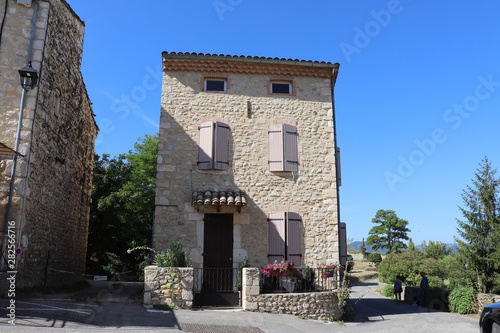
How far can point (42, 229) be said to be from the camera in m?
9.77

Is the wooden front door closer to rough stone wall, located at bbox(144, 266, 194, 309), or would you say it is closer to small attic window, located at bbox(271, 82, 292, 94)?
rough stone wall, located at bbox(144, 266, 194, 309)

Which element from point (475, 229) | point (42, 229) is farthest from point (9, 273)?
point (475, 229)

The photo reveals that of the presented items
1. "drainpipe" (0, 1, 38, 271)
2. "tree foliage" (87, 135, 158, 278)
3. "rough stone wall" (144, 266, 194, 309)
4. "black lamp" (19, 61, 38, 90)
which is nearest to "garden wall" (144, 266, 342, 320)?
"rough stone wall" (144, 266, 194, 309)

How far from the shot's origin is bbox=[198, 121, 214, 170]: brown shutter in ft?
35.2

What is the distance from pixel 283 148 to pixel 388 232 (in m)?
32.5

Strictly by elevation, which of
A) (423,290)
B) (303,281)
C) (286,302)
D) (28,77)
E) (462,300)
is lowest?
(462,300)

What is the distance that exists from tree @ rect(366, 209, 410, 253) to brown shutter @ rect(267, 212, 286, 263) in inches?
1238

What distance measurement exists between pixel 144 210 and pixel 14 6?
10.5 meters

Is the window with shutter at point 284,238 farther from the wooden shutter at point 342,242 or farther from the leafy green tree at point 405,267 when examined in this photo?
the leafy green tree at point 405,267

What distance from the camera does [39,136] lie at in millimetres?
9164

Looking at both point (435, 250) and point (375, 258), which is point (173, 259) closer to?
point (435, 250)

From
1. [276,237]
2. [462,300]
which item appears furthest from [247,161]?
[462,300]

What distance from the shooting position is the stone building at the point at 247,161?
10.4 meters

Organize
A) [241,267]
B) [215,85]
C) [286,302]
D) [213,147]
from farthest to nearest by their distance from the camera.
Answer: [215,85] < [213,147] < [241,267] < [286,302]
